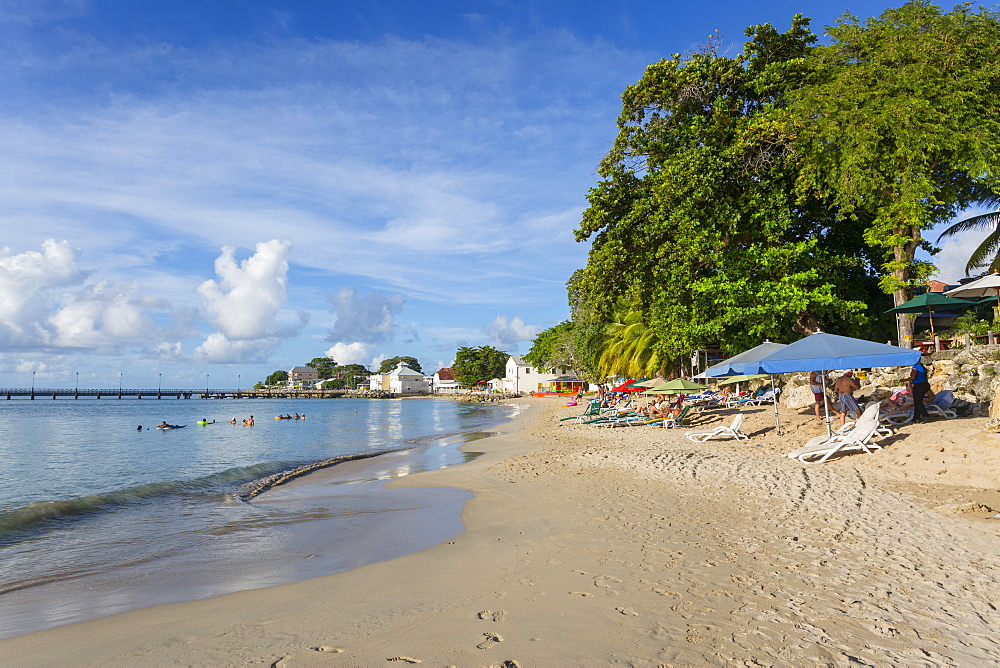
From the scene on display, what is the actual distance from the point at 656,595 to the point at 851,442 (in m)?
7.72

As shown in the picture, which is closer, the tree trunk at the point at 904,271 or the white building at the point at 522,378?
the tree trunk at the point at 904,271

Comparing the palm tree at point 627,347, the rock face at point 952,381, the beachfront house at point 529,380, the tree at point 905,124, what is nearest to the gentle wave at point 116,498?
the rock face at point 952,381

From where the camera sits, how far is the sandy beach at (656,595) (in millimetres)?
3727

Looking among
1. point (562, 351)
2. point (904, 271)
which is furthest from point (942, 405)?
point (562, 351)

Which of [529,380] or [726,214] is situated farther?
[529,380]

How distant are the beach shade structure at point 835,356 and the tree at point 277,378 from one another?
184 meters

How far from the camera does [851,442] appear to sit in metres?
10.3

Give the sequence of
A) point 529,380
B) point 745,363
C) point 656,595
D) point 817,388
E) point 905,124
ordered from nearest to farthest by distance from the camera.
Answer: point 656,595, point 745,363, point 817,388, point 905,124, point 529,380

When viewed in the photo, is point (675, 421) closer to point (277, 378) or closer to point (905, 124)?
point (905, 124)

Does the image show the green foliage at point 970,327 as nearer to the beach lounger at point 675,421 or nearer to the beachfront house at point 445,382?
the beach lounger at point 675,421

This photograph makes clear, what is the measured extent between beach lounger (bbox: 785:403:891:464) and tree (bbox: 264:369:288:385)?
185 m

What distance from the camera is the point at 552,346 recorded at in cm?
6888

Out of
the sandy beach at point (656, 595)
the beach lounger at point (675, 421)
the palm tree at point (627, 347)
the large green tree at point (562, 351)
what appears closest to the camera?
the sandy beach at point (656, 595)

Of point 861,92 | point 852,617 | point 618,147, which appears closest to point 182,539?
point 852,617
